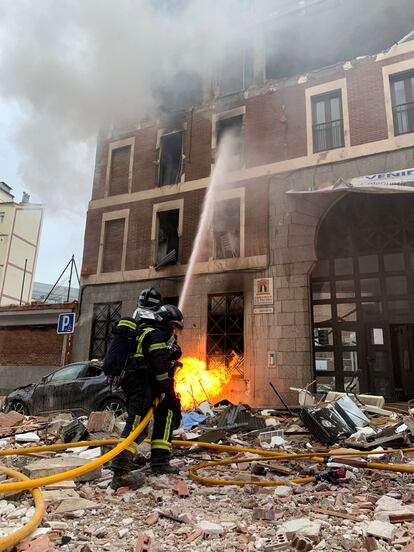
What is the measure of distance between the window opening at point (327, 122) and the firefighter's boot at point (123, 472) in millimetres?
9747

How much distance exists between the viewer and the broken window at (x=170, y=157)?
13680 mm

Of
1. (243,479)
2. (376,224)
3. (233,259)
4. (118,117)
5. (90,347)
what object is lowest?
(243,479)

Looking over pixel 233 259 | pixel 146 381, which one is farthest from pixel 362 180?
pixel 146 381

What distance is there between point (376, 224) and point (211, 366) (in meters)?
5.96

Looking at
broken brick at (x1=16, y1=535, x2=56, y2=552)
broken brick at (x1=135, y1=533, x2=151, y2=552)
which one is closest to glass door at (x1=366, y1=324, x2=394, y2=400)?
broken brick at (x1=135, y1=533, x2=151, y2=552)

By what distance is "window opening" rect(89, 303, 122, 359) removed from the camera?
12.9 meters

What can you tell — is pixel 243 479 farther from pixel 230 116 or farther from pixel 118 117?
pixel 118 117

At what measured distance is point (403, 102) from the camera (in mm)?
10266

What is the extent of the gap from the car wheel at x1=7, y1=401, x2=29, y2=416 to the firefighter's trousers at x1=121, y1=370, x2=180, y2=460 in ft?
18.6

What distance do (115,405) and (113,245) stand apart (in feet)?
23.8

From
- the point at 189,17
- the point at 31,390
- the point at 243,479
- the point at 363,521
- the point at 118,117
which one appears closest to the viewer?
the point at 363,521

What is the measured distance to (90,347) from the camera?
42.7 ft

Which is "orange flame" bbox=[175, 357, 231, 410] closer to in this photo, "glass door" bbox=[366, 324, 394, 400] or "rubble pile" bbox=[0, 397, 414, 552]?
"glass door" bbox=[366, 324, 394, 400]

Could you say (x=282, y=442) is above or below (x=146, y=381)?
below
